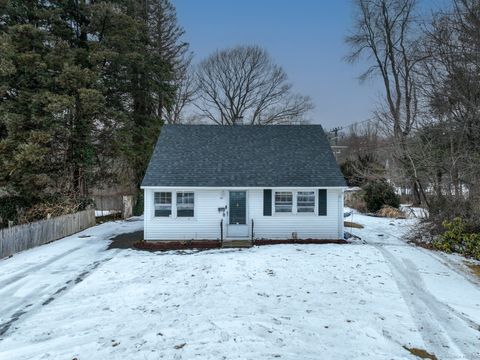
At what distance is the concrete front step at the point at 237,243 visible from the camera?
43.2 feet

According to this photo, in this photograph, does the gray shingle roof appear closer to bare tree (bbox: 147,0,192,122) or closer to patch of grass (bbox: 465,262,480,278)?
patch of grass (bbox: 465,262,480,278)

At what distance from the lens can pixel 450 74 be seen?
40.6 ft

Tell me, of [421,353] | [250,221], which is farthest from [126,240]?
[421,353]

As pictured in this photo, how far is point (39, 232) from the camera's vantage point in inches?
537

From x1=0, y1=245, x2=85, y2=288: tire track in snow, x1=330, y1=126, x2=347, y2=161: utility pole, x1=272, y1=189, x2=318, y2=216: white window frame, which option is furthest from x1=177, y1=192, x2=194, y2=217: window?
x1=330, y1=126, x2=347, y2=161: utility pole

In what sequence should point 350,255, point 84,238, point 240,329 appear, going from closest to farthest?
point 240,329 < point 350,255 < point 84,238

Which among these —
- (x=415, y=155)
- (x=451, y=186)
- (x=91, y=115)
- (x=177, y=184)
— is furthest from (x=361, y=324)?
(x=91, y=115)

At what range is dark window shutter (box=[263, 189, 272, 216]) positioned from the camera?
46.3 feet

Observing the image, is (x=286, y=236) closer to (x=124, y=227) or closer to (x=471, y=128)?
(x=471, y=128)

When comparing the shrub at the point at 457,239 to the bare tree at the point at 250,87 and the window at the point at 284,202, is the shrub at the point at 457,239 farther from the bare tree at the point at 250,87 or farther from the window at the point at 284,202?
the bare tree at the point at 250,87

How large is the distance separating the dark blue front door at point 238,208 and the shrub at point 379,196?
13.2 metres

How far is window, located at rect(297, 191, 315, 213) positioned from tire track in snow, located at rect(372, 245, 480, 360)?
547 centimetres

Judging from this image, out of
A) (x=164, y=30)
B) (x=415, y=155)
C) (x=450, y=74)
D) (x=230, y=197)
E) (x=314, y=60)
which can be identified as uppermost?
(x=164, y=30)

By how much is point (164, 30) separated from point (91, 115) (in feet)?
38.8
